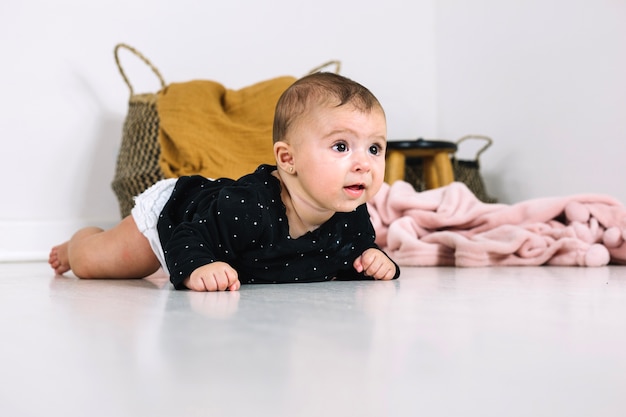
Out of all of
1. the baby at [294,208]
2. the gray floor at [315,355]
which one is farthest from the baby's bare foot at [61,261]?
the gray floor at [315,355]

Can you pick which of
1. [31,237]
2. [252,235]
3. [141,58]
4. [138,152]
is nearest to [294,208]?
[252,235]

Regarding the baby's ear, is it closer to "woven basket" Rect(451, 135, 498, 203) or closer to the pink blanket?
the pink blanket

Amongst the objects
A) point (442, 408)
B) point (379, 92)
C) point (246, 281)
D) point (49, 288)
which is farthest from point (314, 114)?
point (379, 92)

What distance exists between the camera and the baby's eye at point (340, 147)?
1101 millimetres

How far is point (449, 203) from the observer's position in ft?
6.01

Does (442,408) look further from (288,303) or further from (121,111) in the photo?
(121,111)

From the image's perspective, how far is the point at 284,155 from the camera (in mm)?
1148

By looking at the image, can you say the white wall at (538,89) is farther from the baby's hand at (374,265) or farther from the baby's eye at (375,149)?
the baby's eye at (375,149)

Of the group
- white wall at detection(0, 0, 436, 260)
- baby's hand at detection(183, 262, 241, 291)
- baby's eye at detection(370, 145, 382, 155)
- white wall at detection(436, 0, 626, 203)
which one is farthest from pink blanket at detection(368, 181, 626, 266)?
white wall at detection(0, 0, 436, 260)

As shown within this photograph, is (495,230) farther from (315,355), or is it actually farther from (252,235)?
(315,355)

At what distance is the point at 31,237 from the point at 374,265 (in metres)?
1.41

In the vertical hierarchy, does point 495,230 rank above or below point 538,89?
below

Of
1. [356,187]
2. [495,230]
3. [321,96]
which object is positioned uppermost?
[321,96]

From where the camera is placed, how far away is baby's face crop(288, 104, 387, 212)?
1.09 m
